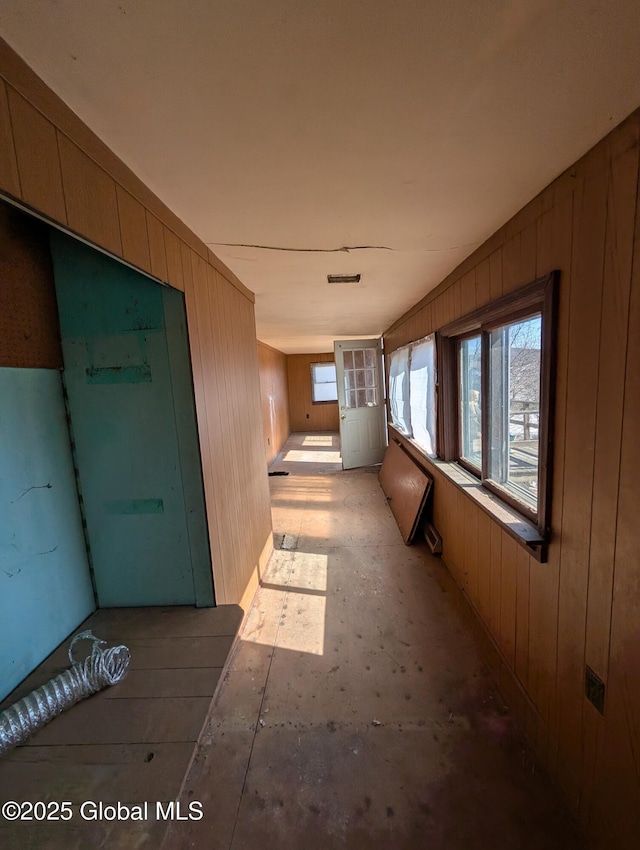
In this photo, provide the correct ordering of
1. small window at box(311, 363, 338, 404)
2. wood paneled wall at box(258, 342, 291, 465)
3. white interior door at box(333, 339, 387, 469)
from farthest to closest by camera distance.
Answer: small window at box(311, 363, 338, 404) < wood paneled wall at box(258, 342, 291, 465) < white interior door at box(333, 339, 387, 469)

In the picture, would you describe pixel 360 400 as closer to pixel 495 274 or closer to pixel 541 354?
pixel 495 274

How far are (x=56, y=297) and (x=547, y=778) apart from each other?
2772 millimetres

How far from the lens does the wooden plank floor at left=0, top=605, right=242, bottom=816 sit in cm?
97

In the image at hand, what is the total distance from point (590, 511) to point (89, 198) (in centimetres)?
177

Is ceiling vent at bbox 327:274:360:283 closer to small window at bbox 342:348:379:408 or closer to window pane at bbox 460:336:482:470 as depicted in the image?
window pane at bbox 460:336:482:470

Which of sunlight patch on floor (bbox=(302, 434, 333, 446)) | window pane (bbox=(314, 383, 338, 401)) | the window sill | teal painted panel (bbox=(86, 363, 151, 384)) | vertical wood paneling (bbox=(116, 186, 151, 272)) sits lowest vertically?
sunlight patch on floor (bbox=(302, 434, 333, 446))

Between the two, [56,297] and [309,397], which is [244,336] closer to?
[56,297]

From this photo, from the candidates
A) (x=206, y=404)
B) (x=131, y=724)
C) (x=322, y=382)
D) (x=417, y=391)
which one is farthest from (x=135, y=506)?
(x=322, y=382)

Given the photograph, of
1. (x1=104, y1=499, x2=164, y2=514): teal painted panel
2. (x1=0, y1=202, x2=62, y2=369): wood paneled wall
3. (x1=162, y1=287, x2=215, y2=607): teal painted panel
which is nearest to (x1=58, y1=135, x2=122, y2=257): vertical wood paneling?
(x1=162, y1=287, x2=215, y2=607): teal painted panel

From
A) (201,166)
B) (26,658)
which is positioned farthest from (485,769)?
(201,166)

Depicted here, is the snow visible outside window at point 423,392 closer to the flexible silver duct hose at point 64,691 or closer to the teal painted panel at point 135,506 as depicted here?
the teal painted panel at point 135,506

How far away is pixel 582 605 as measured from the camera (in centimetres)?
113

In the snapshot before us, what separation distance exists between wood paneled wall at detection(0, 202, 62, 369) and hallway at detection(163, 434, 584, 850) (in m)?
1.77

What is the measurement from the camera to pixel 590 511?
109cm
